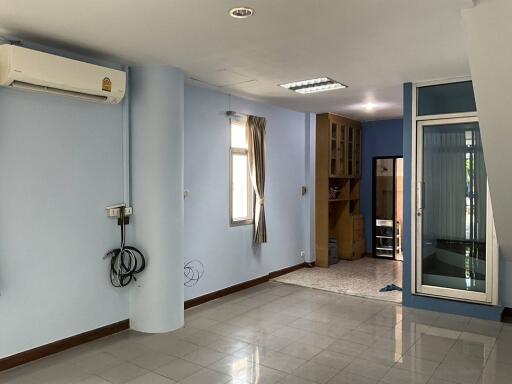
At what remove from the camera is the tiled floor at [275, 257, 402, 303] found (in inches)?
222

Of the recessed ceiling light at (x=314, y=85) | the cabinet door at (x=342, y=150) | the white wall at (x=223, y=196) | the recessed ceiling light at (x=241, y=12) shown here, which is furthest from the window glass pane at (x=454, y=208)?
the recessed ceiling light at (x=241, y=12)

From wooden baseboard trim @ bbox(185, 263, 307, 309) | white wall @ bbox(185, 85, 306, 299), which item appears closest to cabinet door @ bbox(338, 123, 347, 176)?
white wall @ bbox(185, 85, 306, 299)

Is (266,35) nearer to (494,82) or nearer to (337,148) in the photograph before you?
(494,82)

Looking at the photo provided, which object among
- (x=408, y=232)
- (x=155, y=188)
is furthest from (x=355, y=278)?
(x=155, y=188)

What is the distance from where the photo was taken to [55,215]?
3.64 meters

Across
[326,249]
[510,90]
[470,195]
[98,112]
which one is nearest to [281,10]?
[510,90]

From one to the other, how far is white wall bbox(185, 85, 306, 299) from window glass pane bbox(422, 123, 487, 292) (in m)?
2.31

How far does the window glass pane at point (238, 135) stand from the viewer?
5.69m

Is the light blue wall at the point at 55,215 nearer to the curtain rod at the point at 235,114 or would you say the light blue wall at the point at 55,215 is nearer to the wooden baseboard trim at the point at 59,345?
the wooden baseboard trim at the point at 59,345

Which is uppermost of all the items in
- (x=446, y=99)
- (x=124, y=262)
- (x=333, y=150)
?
(x=446, y=99)

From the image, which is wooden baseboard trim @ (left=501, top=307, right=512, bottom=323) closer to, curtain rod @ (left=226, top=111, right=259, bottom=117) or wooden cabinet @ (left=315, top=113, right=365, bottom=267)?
wooden cabinet @ (left=315, top=113, right=365, bottom=267)

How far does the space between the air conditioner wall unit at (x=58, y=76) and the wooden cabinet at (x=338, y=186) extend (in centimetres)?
417

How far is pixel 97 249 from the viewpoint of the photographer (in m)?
3.98

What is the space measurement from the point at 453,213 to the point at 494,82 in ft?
7.29
